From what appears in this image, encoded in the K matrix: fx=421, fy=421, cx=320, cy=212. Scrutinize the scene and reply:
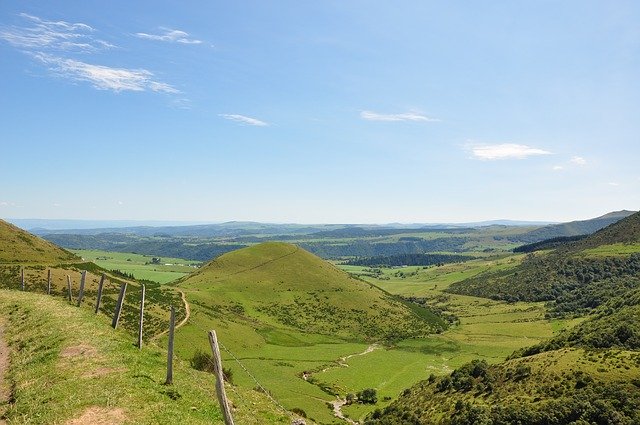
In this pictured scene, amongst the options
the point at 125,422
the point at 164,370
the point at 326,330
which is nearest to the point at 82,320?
the point at 164,370

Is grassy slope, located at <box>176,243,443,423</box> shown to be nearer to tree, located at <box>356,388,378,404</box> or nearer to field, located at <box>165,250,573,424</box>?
field, located at <box>165,250,573,424</box>

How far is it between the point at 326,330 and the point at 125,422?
566 feet

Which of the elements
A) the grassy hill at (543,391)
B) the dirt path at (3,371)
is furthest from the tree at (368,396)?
the dirt path at (3,371)

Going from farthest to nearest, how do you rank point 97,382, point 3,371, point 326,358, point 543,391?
point 326,358 < point 543,391 < point 3,371 < point 97,382

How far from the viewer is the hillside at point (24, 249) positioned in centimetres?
11776

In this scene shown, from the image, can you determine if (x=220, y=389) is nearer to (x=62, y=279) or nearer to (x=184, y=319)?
(x=62, y=279)

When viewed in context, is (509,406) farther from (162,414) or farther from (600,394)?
(162,414)

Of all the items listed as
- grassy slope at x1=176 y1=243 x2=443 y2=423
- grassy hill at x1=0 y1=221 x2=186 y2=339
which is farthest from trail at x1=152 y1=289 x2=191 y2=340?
grassy slope at x1=176 y1=243 x2=443 y2=423

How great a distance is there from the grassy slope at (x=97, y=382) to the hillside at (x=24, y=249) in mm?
99249

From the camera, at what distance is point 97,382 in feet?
73.9

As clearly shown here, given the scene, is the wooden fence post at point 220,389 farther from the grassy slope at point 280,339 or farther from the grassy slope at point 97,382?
the grassy slope at point 280,339

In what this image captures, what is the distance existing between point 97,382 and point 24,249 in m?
129

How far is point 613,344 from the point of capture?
11238 centimetres

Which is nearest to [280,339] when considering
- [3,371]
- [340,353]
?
[340,353]
